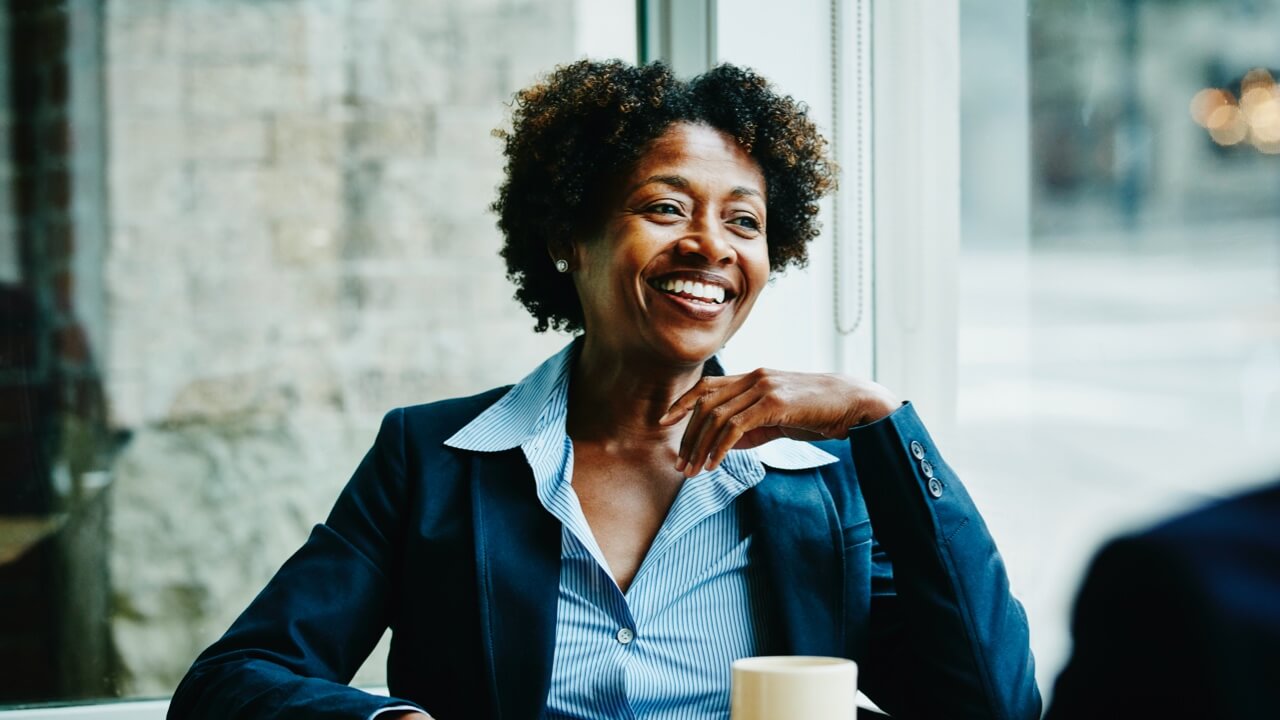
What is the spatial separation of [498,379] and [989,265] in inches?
34.9

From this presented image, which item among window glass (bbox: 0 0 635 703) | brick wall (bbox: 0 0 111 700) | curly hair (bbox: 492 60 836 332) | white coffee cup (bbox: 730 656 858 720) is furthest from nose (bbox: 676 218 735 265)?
brick wall (bbox: 0 0 111 700)

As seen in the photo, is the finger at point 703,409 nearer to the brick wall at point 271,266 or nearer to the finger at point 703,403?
the finger at point 703,403

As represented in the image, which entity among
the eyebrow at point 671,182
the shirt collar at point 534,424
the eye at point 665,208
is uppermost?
the eyebrow at point 671,182

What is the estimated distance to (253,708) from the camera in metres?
1.26

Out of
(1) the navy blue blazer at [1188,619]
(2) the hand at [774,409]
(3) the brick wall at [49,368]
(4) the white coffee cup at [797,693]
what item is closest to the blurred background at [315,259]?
(3) the brick wall at [49,368]

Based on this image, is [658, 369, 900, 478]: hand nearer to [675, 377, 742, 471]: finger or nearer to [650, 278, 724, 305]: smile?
[675, 377, 742, 471]: finger

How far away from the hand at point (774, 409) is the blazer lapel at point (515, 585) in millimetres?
206

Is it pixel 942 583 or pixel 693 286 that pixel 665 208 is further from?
pixel 942 583

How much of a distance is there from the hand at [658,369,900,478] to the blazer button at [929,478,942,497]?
0.10 metres

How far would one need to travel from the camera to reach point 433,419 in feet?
5.27

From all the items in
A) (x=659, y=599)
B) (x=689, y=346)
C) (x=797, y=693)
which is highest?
(x=689, y=346)

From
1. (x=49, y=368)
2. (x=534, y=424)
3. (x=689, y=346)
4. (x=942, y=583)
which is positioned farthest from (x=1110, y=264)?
(x=49, y=368)

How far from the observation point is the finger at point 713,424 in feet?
4.78

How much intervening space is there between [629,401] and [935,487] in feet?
1.55
